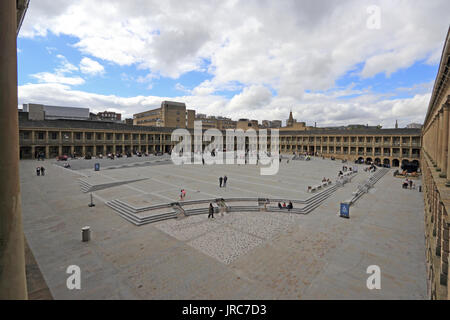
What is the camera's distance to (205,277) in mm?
8914

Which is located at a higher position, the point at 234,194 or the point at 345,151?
the point at 345,151

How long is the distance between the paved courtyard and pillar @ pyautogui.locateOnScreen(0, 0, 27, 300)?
4.37 meters

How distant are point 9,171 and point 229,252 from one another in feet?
30.5

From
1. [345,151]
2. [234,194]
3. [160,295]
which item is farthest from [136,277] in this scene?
[345,151]

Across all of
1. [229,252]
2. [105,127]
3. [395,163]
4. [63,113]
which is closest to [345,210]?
[229,252]

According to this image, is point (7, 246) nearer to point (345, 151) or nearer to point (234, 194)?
point (234, 194)

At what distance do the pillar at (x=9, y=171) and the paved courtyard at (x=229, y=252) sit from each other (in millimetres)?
4366

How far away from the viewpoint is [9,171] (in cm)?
425

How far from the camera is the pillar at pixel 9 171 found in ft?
13.5

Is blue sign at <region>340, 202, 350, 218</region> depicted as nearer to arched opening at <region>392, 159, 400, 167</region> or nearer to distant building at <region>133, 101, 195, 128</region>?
arched opening at <region>392, 159, 400, 167</region>

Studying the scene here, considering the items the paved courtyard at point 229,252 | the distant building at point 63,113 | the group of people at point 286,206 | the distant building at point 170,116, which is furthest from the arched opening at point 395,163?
the distant building at point 63,113

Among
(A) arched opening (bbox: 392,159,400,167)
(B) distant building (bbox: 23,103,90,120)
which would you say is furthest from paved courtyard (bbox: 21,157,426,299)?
(B) distant building (bbox: 23,103,90,120)

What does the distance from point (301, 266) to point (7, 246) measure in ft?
32.9

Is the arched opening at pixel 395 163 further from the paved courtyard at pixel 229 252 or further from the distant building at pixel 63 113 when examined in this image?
the distant building at pixel 63 113
